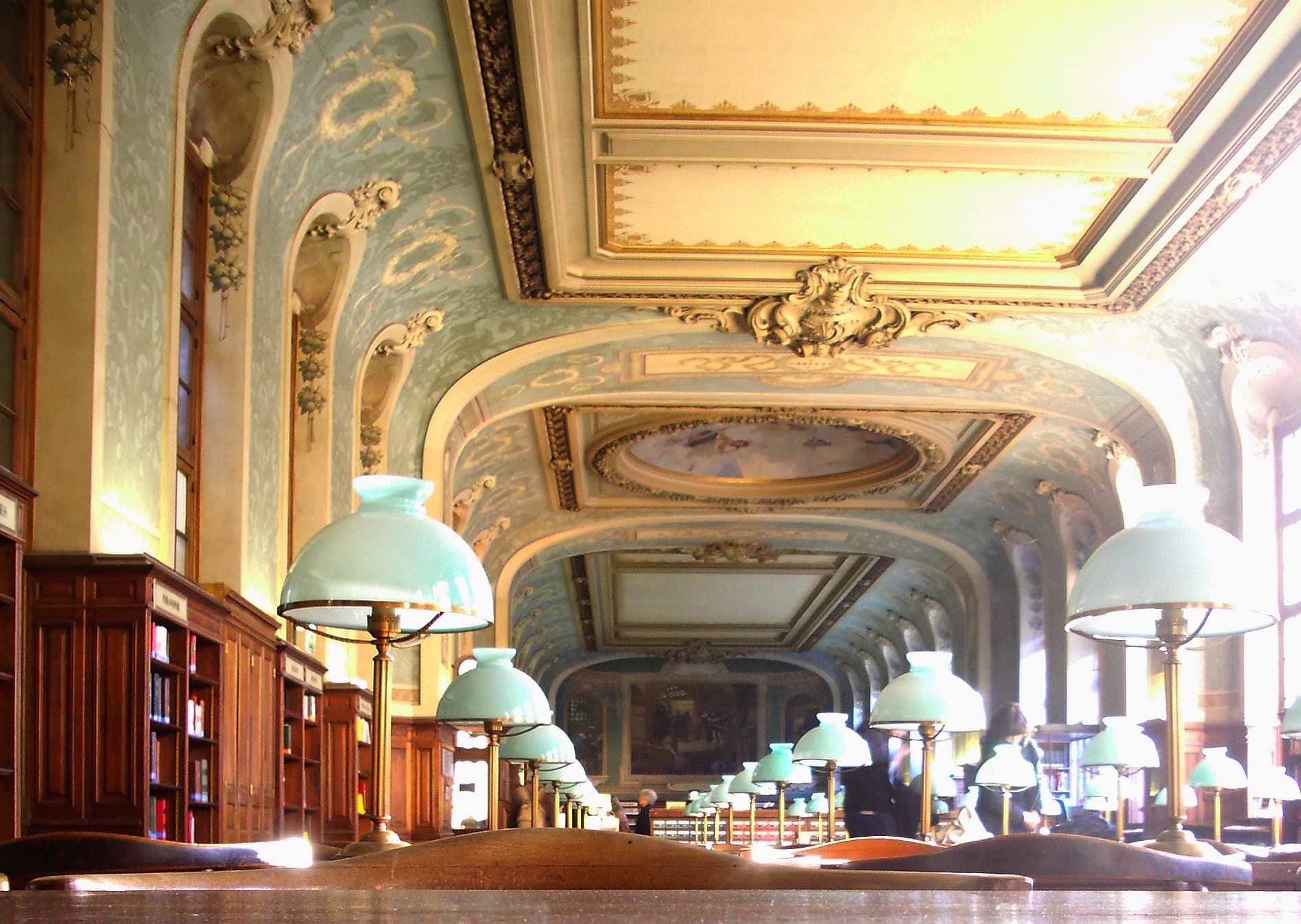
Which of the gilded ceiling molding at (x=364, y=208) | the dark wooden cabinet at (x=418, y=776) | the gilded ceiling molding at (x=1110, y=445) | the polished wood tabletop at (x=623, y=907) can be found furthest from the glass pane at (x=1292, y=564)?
the polished wood tabletop at (x=623, y=907)

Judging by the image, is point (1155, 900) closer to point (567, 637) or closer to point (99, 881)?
point (99, 881)

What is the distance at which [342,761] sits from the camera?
13672mm

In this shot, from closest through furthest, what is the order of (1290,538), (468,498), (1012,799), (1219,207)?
1. (1219,207)
2. (1290,538)
3. (1012,799)
4. (468,498)

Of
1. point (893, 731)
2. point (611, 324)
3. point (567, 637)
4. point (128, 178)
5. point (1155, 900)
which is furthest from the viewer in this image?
point (567, 637)

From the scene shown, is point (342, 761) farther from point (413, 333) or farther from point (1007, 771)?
point (1007, 771)

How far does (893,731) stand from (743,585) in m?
24.5

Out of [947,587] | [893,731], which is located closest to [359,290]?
[893,731]

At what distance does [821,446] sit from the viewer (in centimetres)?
2253

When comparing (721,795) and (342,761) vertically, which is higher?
(342,761)

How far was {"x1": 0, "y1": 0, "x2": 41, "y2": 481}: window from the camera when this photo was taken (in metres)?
6.78

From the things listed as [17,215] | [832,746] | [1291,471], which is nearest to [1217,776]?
[832,746]

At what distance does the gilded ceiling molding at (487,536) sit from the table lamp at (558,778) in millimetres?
6891

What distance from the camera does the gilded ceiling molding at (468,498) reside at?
20.3 m

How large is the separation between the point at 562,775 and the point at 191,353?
5583 mm
